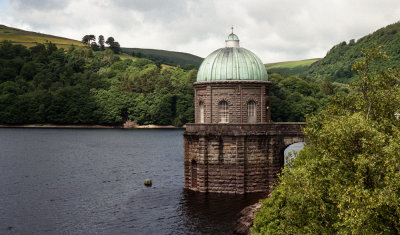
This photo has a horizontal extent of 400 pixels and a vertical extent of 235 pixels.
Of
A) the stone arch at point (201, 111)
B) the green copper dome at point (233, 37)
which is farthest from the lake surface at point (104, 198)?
the green copper dome at point (233, 37)

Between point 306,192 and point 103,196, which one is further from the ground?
point 306,192

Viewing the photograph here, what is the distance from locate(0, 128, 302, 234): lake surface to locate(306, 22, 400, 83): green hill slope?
109 m

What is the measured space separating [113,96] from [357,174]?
134424 millimetres

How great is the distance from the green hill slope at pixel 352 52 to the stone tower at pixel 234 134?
11229 cm

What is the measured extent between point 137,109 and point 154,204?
344 ft

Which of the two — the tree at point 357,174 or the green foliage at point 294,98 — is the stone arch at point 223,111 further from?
the green foliage at point 294,98

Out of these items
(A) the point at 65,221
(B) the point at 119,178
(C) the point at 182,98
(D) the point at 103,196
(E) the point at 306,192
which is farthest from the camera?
(C) the point at 182,98

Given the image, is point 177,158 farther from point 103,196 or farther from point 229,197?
point 229,197

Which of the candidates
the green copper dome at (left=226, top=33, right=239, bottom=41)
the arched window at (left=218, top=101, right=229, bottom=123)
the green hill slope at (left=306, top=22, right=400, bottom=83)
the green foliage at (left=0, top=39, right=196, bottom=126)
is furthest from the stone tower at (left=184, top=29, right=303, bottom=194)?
the green hill slope at (left=306, top=22, right=400, bottom=83)

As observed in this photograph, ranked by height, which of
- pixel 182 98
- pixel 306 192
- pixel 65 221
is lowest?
pixel 65 221

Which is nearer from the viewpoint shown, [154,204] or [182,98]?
[154,204]

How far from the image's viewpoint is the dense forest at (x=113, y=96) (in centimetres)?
13350

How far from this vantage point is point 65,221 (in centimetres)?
3466

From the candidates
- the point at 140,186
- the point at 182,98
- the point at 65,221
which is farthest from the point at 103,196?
the point at 182,98
